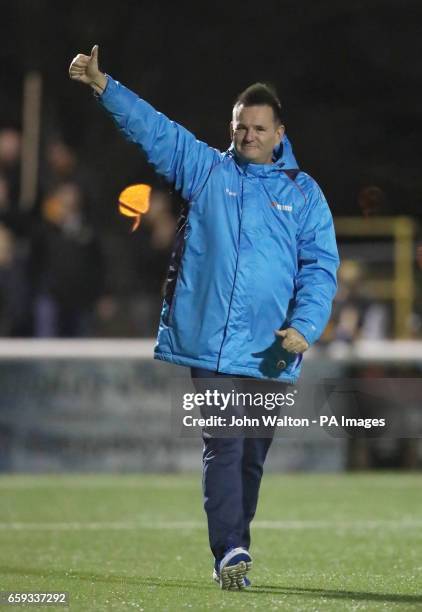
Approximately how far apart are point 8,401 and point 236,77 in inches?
195

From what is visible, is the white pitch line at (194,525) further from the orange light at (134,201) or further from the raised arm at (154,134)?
the raised arm at (154,134)

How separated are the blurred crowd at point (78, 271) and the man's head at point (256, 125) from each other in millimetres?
7488

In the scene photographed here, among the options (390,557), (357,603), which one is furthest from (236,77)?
(357,603)

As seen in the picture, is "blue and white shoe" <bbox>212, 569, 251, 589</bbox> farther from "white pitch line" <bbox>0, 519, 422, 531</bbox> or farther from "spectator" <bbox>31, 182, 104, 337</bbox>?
"spectator" <bbox>31, 182, 104, 337</bbox>

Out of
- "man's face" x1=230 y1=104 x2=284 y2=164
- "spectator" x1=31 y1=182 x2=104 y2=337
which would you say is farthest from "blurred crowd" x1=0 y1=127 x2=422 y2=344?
"man's face" x1=230 y1=104 x2=284 y2=164

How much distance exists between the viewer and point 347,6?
55.1 ft

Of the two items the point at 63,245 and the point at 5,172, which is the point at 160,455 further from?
the point at 5,172

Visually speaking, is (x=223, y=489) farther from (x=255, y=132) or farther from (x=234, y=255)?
(x=255, y=132)

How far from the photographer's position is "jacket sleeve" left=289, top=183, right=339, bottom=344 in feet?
21.6

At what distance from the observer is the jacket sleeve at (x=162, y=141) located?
21.0 feet

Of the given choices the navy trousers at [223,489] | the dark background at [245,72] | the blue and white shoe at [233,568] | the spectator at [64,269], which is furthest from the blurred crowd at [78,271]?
the blue and white shoe at [233,568]

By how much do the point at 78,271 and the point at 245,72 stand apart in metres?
3.79

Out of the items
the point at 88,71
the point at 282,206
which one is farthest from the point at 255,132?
the point at 88,71

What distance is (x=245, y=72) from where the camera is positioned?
16.9 m
